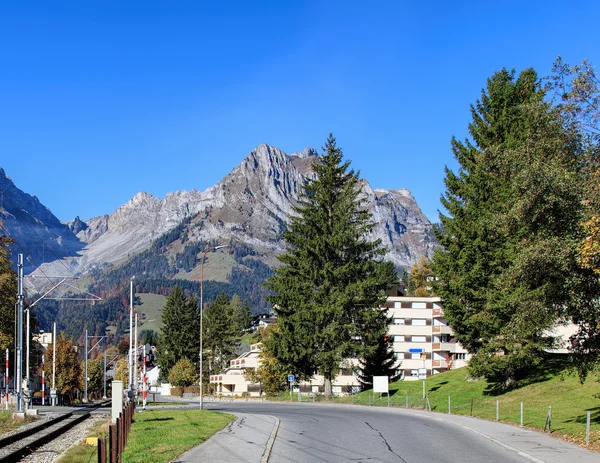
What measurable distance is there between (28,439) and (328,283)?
112 feet

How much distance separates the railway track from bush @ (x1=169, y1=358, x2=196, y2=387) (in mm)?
85741

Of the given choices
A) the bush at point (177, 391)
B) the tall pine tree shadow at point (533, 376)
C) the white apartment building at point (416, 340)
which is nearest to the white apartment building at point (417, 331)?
the white apartment building at point (416, 340)

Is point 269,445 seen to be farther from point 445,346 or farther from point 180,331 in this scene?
point 180,331

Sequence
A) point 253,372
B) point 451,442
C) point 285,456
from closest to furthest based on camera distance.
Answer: point 285,456 < point 451,442 < point 253,372

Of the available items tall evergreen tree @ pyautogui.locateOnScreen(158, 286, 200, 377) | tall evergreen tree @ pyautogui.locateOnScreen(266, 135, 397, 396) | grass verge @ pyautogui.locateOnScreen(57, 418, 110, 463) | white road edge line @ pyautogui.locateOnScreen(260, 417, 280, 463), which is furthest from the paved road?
tall evergreen tree @ pyautogui.locateOnScreen(158, 286, 200, 377)

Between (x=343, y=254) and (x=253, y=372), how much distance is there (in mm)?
42105

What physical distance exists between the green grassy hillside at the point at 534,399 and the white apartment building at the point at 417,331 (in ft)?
160

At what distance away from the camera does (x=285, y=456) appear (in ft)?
63.1

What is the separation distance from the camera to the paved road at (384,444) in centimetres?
1886

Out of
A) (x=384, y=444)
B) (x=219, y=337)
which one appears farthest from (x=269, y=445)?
(x=219, y=337)

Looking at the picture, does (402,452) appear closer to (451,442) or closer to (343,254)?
(451,442)

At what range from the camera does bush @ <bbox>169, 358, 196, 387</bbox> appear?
12212cm

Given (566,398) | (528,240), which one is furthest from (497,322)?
(528,240)

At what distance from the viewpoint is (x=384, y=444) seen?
72.0 ft
